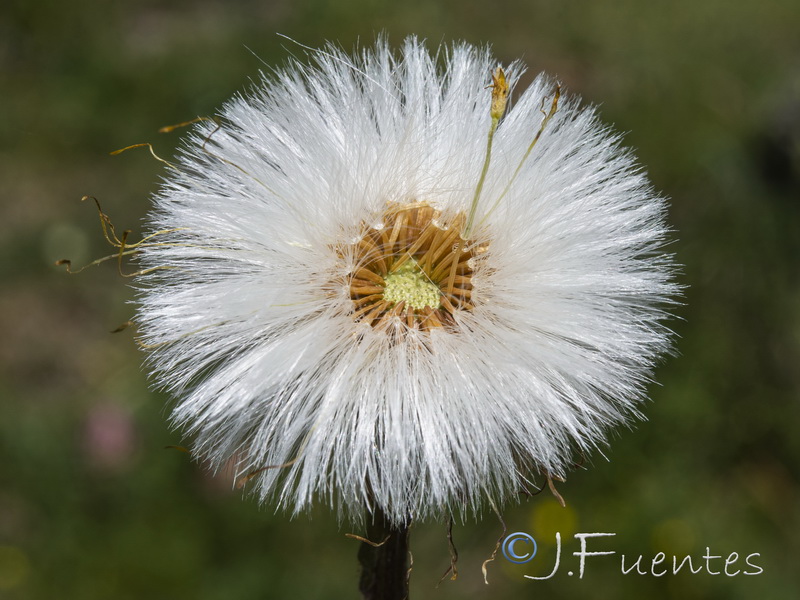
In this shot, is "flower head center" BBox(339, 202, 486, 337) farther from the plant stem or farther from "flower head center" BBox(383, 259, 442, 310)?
the plant stem

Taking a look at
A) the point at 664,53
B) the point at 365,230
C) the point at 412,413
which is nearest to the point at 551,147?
the point at 365,230

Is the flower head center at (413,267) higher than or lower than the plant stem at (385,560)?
higher

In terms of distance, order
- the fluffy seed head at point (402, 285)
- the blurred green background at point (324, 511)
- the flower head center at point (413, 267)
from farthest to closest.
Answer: the blurred green background at point (324, 511) → the flower head center at point (413, 267) → the fluffy seed head at point (402, 285)

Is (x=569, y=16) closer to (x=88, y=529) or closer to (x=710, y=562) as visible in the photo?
(x=710, y=562)

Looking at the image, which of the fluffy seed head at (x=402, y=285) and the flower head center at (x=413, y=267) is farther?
the flower head center at (x=413, y=267)

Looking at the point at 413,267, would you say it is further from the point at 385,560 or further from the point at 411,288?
the point at 385,560

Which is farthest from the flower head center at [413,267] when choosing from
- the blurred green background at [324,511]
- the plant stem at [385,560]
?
the blurred green background at [324,511]

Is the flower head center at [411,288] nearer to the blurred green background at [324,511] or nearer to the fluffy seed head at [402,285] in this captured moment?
the fluffy seed head at [402,285]
